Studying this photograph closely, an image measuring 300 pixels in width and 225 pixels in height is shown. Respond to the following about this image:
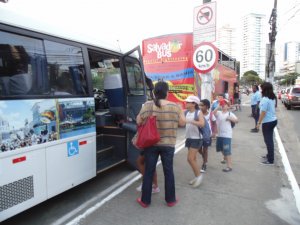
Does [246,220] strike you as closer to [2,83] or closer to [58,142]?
[58,142]

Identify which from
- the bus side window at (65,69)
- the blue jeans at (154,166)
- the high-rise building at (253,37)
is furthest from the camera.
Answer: the high-rise building at (253,37)

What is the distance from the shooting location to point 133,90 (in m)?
5.47

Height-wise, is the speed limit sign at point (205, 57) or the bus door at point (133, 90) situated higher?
the speed limit sign at point (205, 57)

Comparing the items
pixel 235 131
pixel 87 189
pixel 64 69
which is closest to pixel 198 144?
pixel 87 189

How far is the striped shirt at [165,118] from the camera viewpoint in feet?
12.1

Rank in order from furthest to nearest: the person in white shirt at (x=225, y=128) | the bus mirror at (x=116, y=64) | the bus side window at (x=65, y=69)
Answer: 1. the person in white shirt at (x=225, y=128)
2. the bus mirror at (x=116, y=64)
3. the bus side window at (x=65, y=69)

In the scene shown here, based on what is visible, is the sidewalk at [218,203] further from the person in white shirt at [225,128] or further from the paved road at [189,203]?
the person in white shirt at [225,128]

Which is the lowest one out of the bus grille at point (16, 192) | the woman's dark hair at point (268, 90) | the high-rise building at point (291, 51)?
the bus grille at point (16, 192)

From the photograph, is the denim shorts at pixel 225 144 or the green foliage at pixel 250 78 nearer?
the denim shorts at pixel 225 144

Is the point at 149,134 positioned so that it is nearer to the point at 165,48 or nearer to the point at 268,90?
the point at 268,90

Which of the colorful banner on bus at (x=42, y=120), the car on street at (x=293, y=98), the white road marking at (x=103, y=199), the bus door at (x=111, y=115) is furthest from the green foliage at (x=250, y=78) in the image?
the colorful banner on bus at (x=42, y=120)

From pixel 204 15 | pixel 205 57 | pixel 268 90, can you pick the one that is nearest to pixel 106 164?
pixel 268 90

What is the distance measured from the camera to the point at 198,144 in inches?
181

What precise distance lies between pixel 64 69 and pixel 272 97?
14.3ft
